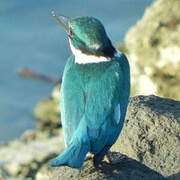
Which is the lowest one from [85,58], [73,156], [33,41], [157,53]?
[33,41]

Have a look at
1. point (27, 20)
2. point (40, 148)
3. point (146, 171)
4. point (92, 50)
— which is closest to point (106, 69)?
point (92, 50)

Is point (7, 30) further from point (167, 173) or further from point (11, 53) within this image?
point (167, 173)

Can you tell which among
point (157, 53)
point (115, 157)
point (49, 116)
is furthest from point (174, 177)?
point (49, 116)

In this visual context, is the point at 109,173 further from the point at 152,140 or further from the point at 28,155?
the point at 28,155

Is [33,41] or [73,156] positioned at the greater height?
[73,156]

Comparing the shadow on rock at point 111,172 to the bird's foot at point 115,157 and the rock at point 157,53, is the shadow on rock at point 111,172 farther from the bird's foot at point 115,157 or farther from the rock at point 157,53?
the rock at point 157,53

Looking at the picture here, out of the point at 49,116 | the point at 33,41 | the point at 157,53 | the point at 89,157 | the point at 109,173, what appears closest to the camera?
the point at 109,173
